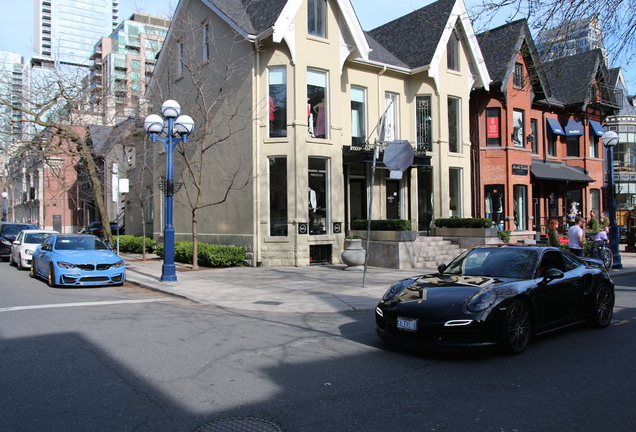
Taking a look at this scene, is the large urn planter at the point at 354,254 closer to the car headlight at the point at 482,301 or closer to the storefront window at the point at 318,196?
the storefront window at the point at 318,196

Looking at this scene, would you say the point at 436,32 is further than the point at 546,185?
No

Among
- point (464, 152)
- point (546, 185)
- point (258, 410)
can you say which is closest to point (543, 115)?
point (546, 185)

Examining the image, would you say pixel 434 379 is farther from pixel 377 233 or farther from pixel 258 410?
pixel 377 233

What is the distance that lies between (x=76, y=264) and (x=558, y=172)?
2499cm

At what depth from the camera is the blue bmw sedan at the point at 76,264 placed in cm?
1265

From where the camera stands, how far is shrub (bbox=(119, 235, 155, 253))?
24817mm

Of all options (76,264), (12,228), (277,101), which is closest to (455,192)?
(277,101)

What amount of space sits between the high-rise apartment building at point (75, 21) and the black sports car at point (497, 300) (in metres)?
171

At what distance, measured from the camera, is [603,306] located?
8.06 metres

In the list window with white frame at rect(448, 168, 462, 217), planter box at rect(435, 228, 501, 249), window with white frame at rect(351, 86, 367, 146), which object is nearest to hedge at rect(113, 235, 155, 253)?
window with white frame at rect(351, 86, 367, 146)

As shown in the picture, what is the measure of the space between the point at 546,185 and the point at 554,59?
2068cm

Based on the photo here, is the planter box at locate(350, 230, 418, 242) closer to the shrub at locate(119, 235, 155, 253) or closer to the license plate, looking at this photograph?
the license plate

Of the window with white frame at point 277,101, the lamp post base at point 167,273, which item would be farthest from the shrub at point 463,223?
the lamp post base at point 167,273

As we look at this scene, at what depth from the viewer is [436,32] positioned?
22062mm
